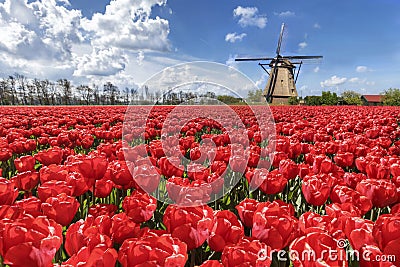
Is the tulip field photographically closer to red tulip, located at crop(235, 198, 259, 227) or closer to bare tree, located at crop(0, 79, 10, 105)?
red tulip, located at crop(235, 198, 259, 227)

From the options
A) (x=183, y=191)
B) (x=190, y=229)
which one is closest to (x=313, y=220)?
(x=190, y=229)

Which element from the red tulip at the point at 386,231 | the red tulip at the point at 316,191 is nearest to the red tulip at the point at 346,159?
the red tulip at the point at 316,191

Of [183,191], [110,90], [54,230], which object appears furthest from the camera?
[110,90]

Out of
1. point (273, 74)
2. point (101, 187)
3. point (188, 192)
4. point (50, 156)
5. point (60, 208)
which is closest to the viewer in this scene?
point (60, 208)

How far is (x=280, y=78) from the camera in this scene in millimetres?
47625

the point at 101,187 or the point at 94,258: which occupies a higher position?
the point at 94,258

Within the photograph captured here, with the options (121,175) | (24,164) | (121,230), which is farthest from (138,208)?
(24,164)

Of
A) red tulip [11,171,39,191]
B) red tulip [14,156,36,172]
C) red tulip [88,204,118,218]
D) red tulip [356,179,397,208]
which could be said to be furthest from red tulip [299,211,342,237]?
A: red tulip [14,156,36,172]

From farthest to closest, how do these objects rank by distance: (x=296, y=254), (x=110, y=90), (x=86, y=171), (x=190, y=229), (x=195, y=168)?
1. (x=110, y=90)
2. (x=195, y=168)
3. (x=86, y=171)
4. (x=190, y=229)
5. (x=296, y=254)

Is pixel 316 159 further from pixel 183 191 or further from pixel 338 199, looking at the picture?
pixel 183 191

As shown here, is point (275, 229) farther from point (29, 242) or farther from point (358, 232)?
point (29, 242)

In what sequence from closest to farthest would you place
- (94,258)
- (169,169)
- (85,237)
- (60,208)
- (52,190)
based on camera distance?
(94,258), (85,237), (60,208), (52,190), (169,169)

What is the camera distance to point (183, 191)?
2.15m

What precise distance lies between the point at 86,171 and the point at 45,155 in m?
1.13
